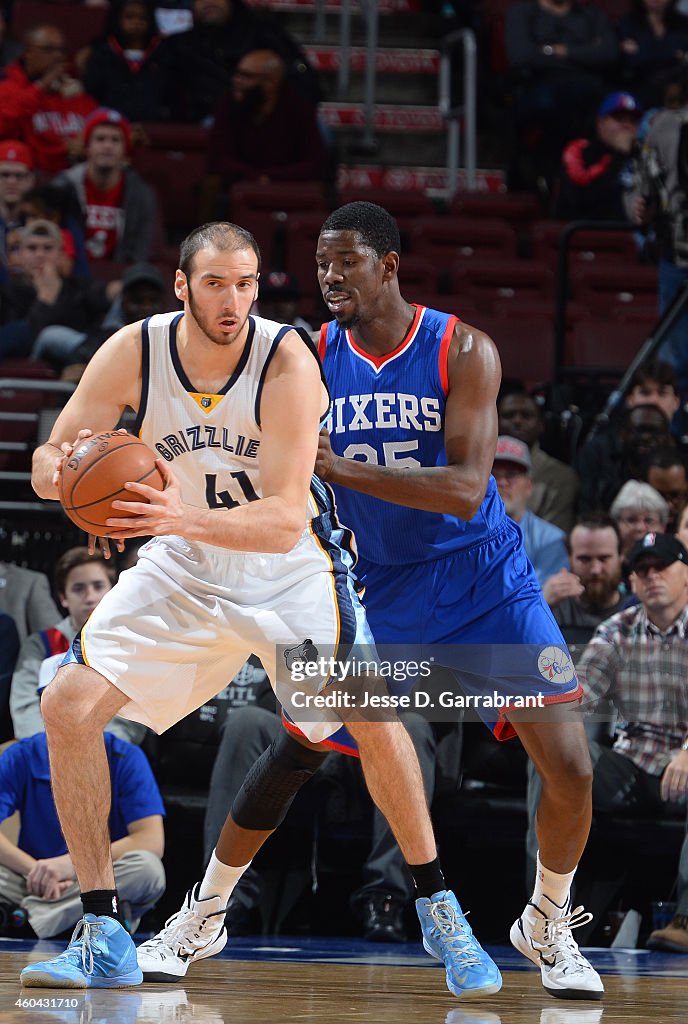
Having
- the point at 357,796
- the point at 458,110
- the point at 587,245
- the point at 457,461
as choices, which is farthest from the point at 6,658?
the point at 458,110

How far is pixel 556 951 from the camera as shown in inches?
153

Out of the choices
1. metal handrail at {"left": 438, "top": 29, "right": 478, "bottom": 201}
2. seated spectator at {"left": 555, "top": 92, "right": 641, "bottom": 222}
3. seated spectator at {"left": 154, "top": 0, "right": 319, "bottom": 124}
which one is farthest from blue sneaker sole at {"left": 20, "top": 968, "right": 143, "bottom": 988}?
seated spectator at {"left": 154, "top": 0, "right": 319, "bottom": 124}

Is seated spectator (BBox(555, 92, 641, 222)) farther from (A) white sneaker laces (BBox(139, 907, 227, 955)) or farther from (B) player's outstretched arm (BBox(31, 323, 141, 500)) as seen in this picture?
(A) white sneaker laces (BBox(139, 907, 227, 955))

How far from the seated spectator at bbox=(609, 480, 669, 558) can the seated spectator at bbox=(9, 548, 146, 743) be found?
2248 mm

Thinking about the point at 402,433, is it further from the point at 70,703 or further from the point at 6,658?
the point at 6,658

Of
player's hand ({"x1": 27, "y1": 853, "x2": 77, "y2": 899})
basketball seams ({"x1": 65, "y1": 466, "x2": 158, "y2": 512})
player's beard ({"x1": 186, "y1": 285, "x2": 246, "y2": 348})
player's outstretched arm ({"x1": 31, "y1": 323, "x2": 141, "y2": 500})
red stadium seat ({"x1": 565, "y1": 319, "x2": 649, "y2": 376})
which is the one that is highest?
red stadium seat ({"x1": 565, "y1": 319, "x2": 649, "y2": 376})

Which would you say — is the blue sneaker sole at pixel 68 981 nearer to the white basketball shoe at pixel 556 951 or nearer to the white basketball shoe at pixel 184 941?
the white basketball shoe at pixel 184 941

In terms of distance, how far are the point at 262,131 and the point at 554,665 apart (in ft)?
24.5

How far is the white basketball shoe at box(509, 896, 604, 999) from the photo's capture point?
378cm

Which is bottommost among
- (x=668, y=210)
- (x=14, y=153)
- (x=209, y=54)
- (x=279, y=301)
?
(x=279, y=301)

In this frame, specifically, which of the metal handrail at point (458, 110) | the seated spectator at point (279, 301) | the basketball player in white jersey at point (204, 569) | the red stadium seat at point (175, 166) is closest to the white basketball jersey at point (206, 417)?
the basketball player in white jersey at point (204, 569)

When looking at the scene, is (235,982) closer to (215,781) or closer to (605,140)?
(215,781)

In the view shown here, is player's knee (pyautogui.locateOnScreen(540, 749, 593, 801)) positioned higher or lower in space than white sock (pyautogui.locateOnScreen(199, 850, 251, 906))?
higher

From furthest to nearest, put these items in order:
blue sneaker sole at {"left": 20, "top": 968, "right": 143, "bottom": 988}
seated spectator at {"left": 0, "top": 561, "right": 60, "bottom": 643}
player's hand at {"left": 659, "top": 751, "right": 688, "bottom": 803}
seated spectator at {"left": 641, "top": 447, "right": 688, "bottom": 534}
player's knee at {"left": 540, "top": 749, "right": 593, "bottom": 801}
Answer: seated spectator at {"left": 641, "top": 447, "right": 688, "bottom": 534} → seated spectator at {"left": 0, "top": 561, "right": 60, "bottom": 643} → player's hand at {"left": 659, "top": 751, "right": 688, "bottom": 803} → player's knee at {"left": 540, "top": 749, "right": 593, "bottom": 801} → blue sneaker sole at {"left": 20, "top": 968, "right": 143, "bottom": 988}
